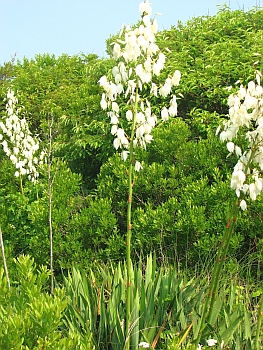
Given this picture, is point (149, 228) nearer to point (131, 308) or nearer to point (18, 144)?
point (131, 308)

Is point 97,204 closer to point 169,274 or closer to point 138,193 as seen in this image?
point 138,193

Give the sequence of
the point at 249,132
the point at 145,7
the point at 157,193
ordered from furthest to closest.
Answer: the point at 157,193, the point at 145,7, the point at 249,132

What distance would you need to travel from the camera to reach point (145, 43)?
306 centimetres

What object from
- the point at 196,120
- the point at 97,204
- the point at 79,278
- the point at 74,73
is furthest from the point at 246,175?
the point at 74,73

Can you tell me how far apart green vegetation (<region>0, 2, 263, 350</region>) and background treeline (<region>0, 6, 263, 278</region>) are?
2 centimetres

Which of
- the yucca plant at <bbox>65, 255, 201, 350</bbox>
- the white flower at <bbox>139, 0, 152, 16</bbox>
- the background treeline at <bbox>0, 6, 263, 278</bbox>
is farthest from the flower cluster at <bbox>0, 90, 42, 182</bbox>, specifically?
the white flower at <bbox>139, 0, 152, 16</bbox>

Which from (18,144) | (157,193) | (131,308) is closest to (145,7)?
(131,308)

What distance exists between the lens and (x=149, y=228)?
5453 mm

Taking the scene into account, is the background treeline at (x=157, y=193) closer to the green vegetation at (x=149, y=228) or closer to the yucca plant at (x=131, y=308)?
the green vegetation at (x=149, y=228)

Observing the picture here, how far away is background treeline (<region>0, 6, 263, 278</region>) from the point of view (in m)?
5.41

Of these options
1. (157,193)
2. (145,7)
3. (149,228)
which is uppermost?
(145,7)

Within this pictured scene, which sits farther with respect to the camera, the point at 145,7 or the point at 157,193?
the point at 157,193

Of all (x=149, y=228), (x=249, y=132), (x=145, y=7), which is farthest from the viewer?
(x=149, y=228)

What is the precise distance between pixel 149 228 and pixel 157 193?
0.57 metres
